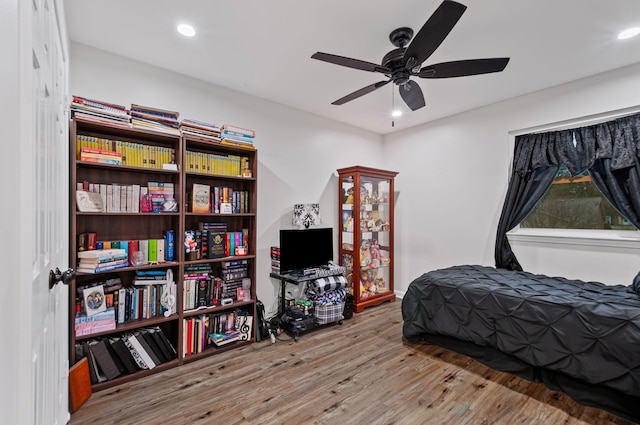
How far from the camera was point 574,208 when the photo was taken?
10.8 feet

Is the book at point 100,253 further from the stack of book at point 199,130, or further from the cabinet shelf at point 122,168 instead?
the stack of book at point 199,130

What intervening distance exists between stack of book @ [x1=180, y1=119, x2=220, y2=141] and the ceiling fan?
1377 millimetres

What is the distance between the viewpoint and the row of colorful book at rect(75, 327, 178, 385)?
2254mm

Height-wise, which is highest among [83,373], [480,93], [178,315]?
[480,93]

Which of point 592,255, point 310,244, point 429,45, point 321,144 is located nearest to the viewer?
point 429,45

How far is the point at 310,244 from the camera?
3.65 m

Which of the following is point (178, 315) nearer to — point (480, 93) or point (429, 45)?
point (429, 45)

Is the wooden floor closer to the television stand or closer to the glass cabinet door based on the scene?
the television stand

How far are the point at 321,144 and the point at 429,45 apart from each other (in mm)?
2494

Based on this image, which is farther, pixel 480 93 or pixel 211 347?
pixel 480 93

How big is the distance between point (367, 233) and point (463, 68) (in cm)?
265

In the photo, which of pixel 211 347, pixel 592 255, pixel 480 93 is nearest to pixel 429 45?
pixel 480 93

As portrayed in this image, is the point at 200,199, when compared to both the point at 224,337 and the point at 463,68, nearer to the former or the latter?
the point at 224,337

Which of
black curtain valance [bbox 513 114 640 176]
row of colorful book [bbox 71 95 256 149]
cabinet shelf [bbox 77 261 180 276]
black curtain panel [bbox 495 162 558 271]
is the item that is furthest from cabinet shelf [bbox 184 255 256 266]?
black curtain valance [bbox 513 114 640 176]
